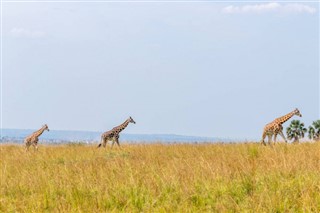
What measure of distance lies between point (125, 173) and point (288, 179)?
332 cm

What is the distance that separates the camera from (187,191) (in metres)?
8.05

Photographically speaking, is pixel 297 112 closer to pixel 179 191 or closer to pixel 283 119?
pixel 283 119

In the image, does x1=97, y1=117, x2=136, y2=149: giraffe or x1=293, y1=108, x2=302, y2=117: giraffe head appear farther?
x1=97, y1=117, x2=136, y2=149: giraffe

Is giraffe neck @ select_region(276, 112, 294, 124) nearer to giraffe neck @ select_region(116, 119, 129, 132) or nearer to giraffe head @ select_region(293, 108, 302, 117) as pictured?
giraffe head @ select_region(293, 108, 302, 117)

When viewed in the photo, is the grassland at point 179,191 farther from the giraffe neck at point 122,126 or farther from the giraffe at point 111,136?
the giraffe neck at point 122,126

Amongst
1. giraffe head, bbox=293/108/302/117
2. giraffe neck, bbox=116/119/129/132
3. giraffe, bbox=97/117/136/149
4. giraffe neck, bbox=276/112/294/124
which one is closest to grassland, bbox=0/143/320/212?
giraffe neck, bbox=276/112/294/124

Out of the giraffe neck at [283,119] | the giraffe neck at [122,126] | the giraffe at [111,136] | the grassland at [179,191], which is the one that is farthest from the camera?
the giraffe neck at [122,126]

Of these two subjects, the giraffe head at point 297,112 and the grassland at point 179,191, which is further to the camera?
the giraffe head at point 297,112

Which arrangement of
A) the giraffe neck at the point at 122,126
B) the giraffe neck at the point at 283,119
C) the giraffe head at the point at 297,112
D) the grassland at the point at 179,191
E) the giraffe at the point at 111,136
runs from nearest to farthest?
the grassland at the point at 179,191 < the giraffe neck at the point at 283,119 < the giraffe head at the point at 297,112 < the giraffe at the point at 111,136 < the giraffe neck at the point at 122,126

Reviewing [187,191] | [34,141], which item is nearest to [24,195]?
[187,191]


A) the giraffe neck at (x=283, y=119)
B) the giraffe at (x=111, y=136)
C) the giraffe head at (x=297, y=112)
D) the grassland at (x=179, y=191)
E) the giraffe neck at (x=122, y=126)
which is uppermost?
the giraffe head at (x=297, y=112)

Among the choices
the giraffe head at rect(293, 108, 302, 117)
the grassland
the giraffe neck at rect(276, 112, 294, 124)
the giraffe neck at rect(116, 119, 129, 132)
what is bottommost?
the grassland

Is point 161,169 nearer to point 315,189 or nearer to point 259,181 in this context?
point 259,181

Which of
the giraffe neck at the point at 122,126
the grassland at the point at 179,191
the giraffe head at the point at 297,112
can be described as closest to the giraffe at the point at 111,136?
the giraffe neck at the point at 122,126
